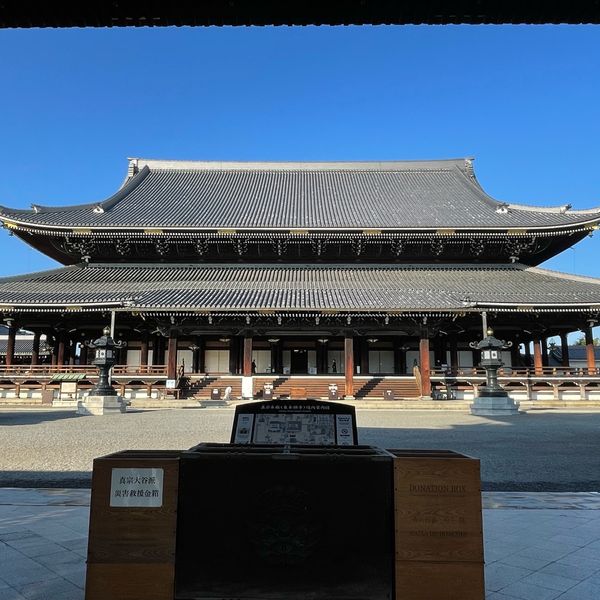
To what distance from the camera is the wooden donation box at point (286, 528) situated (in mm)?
2504

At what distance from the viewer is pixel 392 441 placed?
31.4ft

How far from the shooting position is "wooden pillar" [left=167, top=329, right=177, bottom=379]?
68.4ft

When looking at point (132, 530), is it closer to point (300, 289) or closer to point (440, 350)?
point (300, 289)

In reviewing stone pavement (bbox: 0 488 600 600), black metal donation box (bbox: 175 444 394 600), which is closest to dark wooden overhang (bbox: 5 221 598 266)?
stone pavement (bbox: 0 488 600 600)

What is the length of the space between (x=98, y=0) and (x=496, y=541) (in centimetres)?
562

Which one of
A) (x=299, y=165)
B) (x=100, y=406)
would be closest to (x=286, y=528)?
(x=100, y=406)

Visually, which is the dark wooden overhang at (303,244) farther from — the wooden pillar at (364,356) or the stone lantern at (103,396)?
the stone lantern at (103,396)

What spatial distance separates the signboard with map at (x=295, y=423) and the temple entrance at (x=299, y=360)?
20.5 m

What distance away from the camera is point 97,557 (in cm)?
253

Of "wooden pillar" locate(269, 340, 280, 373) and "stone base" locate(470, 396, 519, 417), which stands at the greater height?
A: "wooden pillar" locate(269, 340, 280, 373)

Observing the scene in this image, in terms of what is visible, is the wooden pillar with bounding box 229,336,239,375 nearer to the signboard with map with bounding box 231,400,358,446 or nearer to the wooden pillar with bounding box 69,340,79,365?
the wooden pillar with bounding box 69,340,79,365

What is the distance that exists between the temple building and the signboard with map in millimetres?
16028

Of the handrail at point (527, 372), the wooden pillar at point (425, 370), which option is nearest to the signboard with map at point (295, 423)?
the wooden pillar at point (425, 370)

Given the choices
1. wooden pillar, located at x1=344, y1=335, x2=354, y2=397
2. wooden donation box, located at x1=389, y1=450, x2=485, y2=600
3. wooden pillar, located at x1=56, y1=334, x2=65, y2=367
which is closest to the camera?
wooden donation box, located at x1=389, y1=450, x2=485, y2=600
